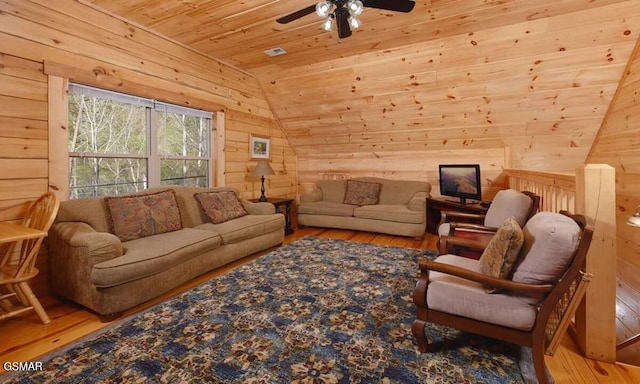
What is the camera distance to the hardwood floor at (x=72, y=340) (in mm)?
1573

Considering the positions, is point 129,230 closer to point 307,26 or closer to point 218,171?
point 218,171

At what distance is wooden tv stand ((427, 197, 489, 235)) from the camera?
13.4 feet

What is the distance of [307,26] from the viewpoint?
3.20m

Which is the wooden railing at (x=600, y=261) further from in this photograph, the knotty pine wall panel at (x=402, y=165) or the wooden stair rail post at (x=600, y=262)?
the knotty pine wall panel at (x=402, y=165)

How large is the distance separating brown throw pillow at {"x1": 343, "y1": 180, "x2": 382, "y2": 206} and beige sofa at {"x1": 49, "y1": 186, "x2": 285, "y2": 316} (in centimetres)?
235

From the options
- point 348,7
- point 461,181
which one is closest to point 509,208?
point 461,181

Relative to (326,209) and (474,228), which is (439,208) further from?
(474,228)

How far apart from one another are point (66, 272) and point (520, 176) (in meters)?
4.68

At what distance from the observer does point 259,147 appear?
16.5 feet

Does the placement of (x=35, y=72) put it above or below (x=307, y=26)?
below

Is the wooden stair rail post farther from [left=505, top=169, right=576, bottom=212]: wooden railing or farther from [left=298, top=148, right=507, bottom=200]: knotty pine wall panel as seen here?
[left=298, top=148, right=507, bottom=200]: knotty pine wall panel

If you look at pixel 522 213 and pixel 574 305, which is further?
pixel 522 213

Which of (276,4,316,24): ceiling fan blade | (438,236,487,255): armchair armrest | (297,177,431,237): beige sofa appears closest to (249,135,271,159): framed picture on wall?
(297,177,431,237): beige sofa

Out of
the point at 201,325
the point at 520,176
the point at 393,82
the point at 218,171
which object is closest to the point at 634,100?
the point at 520,176
